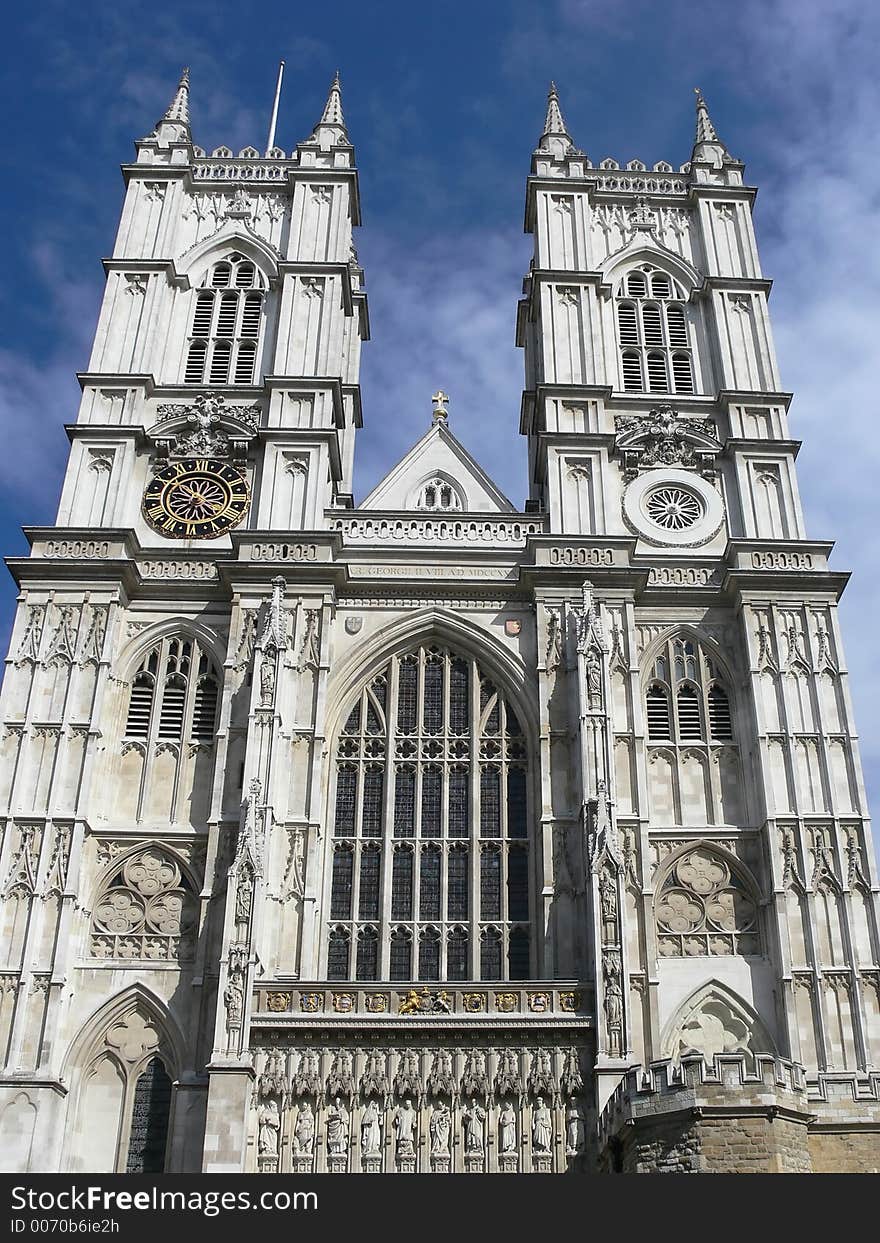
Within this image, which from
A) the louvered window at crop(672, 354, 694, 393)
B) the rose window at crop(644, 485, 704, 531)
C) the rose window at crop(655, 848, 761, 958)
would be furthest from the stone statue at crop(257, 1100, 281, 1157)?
the louvered window at crop(672, 354, 694, 393)

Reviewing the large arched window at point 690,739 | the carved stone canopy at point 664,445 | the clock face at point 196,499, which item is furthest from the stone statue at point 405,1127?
the carved stone canopy at point 664,445

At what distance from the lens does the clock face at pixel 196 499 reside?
3075 centimetres

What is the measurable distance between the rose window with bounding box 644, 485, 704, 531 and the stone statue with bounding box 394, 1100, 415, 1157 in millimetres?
14348

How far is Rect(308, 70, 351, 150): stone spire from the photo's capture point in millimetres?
38094

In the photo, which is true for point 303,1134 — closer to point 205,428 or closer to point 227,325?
point 205,428

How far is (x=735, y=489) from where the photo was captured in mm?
31797

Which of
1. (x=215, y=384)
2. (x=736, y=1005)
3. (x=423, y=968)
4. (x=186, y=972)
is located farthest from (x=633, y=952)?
(x=215, y=384)

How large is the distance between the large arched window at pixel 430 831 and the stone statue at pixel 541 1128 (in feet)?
10.8

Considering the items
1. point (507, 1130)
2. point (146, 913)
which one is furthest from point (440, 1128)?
point (146, 913)

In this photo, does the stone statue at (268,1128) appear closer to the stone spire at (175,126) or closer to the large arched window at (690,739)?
the large arched window at (690,739)

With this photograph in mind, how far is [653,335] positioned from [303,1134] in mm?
21421

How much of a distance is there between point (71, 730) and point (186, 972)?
17.5ft

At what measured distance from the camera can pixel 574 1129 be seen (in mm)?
22438

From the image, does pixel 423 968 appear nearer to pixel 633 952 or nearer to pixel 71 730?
pixel 633 952
